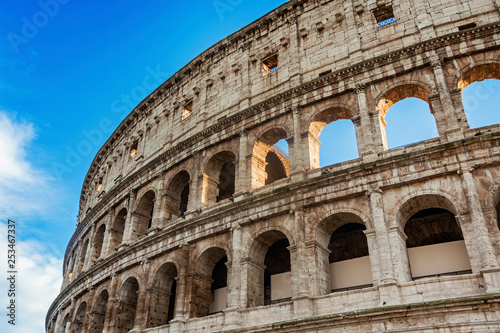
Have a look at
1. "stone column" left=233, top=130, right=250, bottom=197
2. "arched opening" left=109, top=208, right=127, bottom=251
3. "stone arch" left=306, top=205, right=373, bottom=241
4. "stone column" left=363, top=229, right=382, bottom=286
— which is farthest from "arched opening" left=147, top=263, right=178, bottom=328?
"stone column" left=363, top=229, right=382, bottom=286

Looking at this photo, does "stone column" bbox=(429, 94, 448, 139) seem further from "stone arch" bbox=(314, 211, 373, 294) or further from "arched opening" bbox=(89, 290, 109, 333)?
"arched opening" bbox=(89, 290, 109, 333)

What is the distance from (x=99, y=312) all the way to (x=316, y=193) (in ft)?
41.6

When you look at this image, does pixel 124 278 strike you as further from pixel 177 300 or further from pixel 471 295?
pixel 471 295

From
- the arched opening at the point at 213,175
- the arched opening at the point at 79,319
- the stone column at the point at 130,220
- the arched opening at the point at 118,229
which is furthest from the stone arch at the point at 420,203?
the arched opening at the point at 79,319

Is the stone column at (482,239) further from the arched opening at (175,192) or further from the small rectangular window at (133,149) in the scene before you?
the small rectangular window at (133,149)

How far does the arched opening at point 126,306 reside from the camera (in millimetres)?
18812

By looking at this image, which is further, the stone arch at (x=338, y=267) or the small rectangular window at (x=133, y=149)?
the small rectangular window at (x=133, y=149)

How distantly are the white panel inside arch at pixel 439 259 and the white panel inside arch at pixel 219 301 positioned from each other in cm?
674

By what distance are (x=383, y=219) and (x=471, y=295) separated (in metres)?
3.02

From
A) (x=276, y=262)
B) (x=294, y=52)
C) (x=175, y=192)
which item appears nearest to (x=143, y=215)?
(x=175, y=192)

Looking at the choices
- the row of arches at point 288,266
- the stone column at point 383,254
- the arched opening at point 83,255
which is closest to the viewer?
the stone column at point 383,254

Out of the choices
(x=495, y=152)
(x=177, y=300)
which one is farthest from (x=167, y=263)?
(x=495, y=152)

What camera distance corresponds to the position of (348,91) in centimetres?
1606

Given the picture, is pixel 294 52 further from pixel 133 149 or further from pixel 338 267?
pixel 133 149
